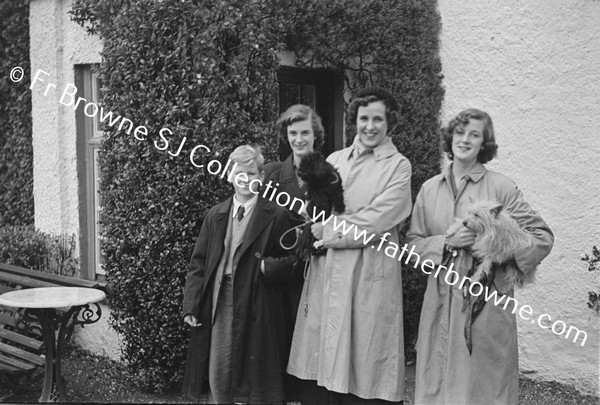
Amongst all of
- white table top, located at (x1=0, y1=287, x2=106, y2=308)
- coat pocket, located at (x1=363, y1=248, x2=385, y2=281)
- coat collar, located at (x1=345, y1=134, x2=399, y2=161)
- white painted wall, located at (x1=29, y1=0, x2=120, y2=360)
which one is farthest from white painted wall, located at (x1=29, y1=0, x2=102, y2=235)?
coat pocket, located at (x1=363, y1=248, x2=385, y2=281)

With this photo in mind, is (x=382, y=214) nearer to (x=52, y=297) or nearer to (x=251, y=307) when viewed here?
(x=251, y=307)

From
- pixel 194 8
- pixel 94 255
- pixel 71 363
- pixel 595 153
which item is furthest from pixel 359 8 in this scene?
pixel 71 363

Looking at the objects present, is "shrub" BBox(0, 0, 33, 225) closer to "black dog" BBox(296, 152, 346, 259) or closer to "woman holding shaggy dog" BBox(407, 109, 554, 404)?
"black dog" BBox(296, 152, 346, 259)

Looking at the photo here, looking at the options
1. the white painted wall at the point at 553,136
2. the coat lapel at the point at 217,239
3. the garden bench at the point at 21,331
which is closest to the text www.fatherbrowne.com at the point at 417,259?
the coat lapel at the point at 217,239

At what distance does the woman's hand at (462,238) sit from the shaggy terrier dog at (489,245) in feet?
0.06

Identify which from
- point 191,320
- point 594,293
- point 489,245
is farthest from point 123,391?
point 594,293

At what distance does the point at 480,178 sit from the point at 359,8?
248 cm

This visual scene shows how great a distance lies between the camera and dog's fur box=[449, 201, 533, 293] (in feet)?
13.4

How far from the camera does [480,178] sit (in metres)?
4.28

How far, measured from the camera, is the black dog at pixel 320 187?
4367 millimetres

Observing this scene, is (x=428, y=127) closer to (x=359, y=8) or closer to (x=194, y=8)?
(x=359, y=8)

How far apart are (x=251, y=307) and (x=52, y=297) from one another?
62.6 inches

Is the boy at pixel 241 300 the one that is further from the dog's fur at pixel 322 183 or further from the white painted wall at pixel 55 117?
the white painted wall at pixel 55 117

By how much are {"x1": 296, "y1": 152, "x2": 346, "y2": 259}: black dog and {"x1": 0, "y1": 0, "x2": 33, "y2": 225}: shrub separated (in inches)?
161
